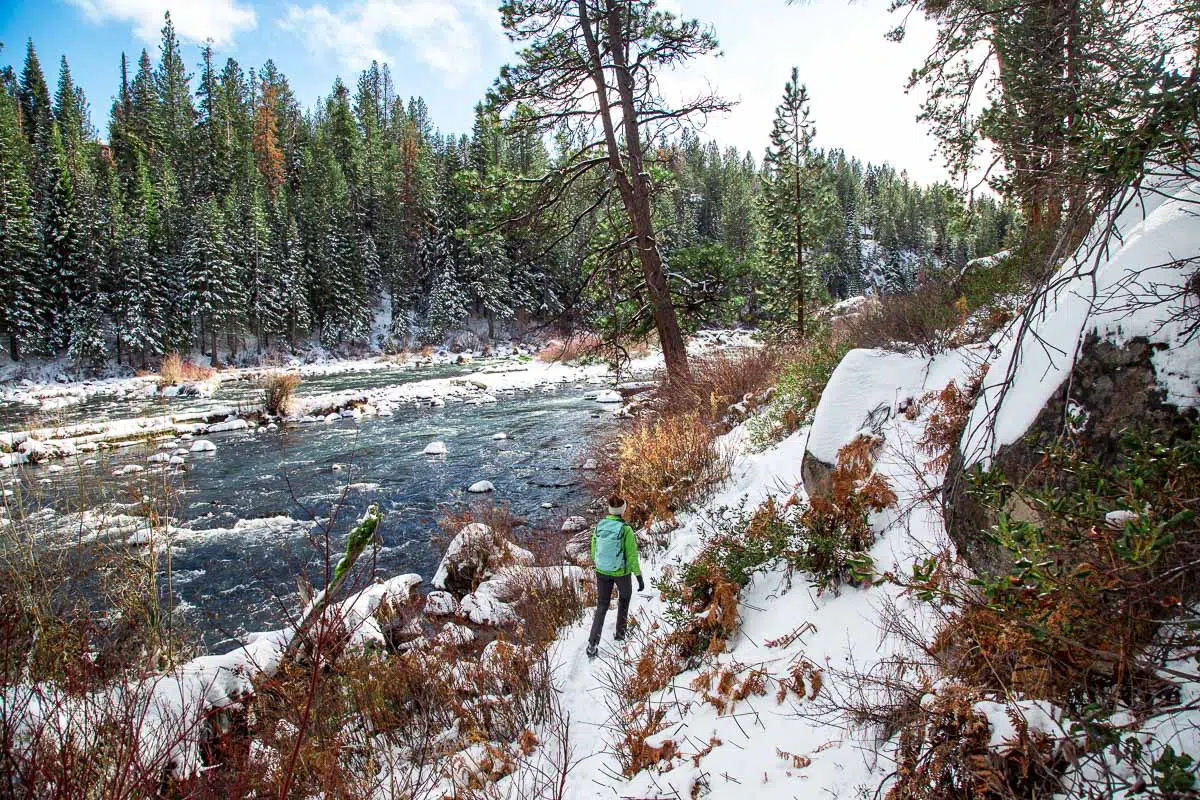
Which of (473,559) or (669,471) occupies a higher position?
(669,471)

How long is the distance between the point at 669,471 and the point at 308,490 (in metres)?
6.82

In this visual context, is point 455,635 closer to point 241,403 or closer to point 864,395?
point 864,395

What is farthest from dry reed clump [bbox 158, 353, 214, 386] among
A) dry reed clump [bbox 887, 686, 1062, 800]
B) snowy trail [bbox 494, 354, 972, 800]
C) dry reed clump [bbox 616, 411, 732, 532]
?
dry reed clump [bbox 887, 686, 1062, 800]

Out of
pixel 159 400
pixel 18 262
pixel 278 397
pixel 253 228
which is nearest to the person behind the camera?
pixel 278 397

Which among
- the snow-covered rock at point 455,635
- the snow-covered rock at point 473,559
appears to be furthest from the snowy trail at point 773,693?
the snow-covered rock at point 473,559

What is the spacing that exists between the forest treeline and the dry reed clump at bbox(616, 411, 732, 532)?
38.4 feet

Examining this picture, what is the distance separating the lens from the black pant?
4.59 metres

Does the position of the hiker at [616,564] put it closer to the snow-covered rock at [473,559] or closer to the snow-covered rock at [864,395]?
the snow-covered rock at [864,395]

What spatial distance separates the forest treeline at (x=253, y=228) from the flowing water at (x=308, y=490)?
27.9 ft

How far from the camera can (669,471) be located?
736 cm

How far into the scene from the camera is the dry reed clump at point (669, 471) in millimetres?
6945

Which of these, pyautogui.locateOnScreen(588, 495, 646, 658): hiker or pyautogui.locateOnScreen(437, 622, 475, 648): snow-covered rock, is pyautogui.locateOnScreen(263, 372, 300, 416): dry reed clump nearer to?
pyautogui.locateOnScreen(437, 622, 475, 648): snow-covered rock

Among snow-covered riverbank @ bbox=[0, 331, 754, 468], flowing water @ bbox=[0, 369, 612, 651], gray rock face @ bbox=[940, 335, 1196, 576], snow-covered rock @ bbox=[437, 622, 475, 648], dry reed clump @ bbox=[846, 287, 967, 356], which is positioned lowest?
snow-covered rock @ bbox=[437, 622, 475, 648]

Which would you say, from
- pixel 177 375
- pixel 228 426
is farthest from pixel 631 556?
pixel 177 375
